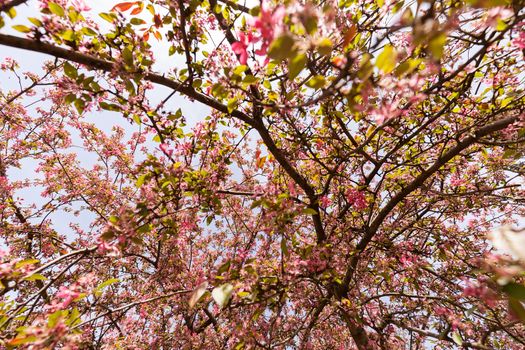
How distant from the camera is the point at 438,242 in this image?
4.59 metres

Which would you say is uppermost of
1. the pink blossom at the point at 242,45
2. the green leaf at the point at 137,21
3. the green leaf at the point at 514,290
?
the green leaf at the point at 137,21

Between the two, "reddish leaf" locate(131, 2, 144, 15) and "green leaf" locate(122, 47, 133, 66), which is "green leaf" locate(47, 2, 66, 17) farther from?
"reddish leaf" locate(131, 2, 144, 15)

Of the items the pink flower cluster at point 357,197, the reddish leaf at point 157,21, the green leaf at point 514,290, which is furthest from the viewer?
the pink flower cluster at point 357,197

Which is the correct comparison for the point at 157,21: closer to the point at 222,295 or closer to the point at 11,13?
the point at 11,13

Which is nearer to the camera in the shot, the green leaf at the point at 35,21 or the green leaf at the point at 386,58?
the green leaf at the point at 386,58

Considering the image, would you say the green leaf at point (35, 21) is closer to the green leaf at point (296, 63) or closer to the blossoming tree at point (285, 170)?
the blossoming tree at point (285, 170)

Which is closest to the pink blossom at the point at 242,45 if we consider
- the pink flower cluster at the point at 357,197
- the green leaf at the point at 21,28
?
the green leaf at the point at 21,28

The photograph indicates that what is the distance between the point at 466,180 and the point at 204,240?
6.17m

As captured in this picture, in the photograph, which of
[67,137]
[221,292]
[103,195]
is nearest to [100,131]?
[67,137]

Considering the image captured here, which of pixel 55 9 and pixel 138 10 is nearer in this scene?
pixel 55 9

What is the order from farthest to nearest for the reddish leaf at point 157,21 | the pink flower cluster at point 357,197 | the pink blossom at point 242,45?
the pink flower cluster at point 357,197 → the reddish leaf at point 157,21 → the pink blossom at point 242,45

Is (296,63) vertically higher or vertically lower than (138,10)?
lower

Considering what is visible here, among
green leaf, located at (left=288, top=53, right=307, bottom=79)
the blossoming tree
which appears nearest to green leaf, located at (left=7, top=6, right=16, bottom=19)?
the blossoming tree

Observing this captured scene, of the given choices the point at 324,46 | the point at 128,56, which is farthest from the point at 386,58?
the point at 128,56
